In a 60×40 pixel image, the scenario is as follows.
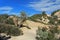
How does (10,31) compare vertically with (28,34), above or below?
above

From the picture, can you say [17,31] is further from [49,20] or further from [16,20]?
[49,20]

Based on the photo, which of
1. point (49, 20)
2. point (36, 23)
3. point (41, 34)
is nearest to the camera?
point (41, 34)

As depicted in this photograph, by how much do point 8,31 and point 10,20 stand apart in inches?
404

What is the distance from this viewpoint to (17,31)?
34.3 metres

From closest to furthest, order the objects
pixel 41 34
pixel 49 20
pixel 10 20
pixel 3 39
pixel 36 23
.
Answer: pixel 41 34 < pixel 3 39 < pixel 10 20 < pixel 36 23 < pixel 49 20

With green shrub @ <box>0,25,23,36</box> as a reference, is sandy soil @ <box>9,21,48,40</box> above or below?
below

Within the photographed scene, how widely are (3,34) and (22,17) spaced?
55.2 feet

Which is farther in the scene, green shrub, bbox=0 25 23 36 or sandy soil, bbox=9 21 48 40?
green shrub, bbox=0 25 23 36

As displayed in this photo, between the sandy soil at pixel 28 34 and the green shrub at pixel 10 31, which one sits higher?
the green shrub at pixel 10 31

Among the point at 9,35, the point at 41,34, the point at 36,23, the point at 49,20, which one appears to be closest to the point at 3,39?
the point at 9,35

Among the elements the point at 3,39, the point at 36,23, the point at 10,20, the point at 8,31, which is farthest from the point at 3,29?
the point at 36,23

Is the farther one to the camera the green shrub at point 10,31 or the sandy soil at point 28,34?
the green shrub at point 10,31

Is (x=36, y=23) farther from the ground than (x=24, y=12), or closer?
closer

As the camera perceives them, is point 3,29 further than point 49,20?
No
